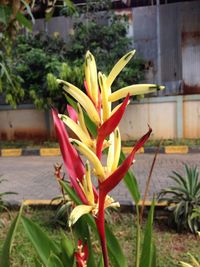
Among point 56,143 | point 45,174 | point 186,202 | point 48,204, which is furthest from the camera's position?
point 56,143

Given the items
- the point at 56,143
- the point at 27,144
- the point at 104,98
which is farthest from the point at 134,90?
the point at 27,144

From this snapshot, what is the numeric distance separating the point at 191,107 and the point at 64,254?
819 centimetres

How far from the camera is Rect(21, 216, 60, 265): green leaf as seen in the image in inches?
40.7

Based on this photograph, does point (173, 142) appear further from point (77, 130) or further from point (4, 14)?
point (77, 130)

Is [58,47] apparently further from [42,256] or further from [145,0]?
[42,256]

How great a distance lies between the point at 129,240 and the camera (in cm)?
343

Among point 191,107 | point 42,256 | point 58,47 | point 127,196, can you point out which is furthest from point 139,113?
point 42,256

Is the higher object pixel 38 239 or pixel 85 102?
pixel 85 102

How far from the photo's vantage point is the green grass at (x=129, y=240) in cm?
305

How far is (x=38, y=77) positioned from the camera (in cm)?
871

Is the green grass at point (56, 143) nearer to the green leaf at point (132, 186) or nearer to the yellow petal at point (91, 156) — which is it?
the green leaf at point (132, 186)

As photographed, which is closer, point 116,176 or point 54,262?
point 116,176

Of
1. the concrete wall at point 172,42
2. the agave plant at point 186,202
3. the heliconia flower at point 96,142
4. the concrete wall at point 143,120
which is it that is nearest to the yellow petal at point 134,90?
the heliconia flower at point 96,142

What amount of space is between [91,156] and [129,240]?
2.83 meters
